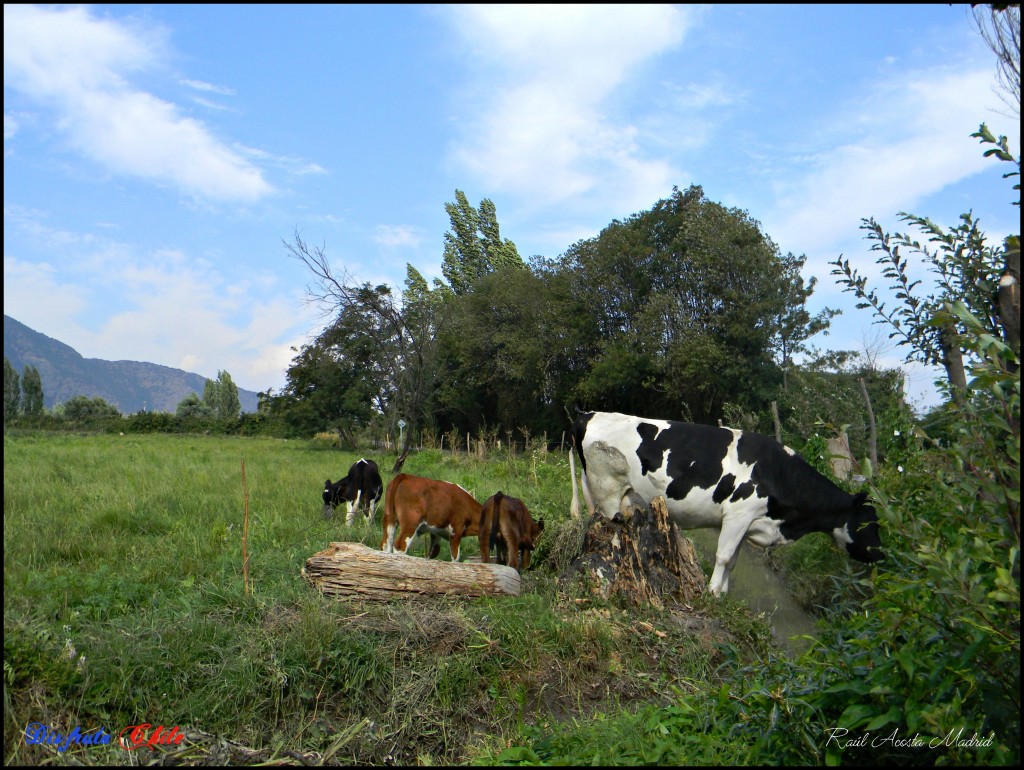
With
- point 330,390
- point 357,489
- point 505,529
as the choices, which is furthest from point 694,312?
point 505,529

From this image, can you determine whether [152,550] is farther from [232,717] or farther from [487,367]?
[487,367]

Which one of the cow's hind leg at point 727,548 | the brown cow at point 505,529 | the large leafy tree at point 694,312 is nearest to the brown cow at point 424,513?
the brown cow at point 505,529

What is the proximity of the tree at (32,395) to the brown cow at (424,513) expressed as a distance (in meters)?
29.4

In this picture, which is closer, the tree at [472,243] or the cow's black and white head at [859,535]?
the cow's black and white head at [859,535]

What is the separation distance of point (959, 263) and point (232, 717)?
16.6ft

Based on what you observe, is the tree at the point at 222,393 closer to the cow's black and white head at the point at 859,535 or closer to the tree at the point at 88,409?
the tree at the point at 88,409

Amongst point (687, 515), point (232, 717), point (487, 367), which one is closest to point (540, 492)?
point (687, 515)

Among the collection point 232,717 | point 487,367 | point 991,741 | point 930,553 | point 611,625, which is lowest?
point 232,717

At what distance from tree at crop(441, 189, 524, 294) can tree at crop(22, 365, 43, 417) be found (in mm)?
24144

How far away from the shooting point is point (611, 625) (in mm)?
6195

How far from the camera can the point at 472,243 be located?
49719 mm

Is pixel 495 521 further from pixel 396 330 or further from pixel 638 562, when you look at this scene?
pixel 396 330

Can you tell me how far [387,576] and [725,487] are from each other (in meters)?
4.05

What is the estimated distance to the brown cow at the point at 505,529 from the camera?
26.5ft
